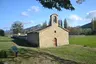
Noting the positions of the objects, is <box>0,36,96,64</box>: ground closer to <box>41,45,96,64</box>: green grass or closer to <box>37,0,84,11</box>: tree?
<box>41,45,96,64</box>: green grass

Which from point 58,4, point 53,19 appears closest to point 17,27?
point 53,19

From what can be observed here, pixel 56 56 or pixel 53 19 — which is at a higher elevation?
pixel 53 19

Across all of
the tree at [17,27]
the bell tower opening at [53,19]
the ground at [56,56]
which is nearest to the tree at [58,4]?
the ground at [56,56]

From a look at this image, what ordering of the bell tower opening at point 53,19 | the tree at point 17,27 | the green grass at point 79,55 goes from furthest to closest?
the tree at point 17,27 < the bell tower opening at point 53,19 < the green grass at point 79,55

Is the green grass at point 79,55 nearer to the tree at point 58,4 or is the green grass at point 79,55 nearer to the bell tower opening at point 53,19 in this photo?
the tree at point 58,4

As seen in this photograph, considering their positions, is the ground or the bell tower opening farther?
the bell tower opening

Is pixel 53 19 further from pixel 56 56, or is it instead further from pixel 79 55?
pixel 56 56

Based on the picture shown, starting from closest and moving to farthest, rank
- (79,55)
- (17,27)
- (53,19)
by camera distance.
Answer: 1. (79,55)
2. (53,19)
3. (17,27)

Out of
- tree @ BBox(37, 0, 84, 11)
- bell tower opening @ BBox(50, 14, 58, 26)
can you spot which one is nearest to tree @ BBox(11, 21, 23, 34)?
bell tower opening @ BBox(50, 14, 58, 26)

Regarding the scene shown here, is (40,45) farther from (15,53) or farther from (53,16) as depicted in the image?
(15,53)

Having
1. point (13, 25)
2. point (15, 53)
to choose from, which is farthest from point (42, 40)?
point (13, 25)

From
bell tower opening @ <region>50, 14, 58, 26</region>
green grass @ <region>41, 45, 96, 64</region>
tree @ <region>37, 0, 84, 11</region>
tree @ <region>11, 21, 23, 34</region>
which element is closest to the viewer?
tree @ <region>37, 0, 84, 11</region>

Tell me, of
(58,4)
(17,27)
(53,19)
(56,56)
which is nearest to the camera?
(58,4)

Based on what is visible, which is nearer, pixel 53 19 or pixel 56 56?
pixel 56 56
